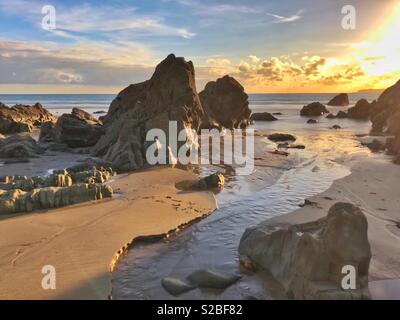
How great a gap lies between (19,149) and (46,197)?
12.3 meters

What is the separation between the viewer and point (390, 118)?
38406 millimetres

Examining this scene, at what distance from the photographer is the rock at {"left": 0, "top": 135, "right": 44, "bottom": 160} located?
82.3 feet

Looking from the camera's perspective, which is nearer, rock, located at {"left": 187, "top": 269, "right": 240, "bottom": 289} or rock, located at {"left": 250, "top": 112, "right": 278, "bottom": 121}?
rock, located at {"left": 187, "top": 269, "right": 240, "bottom": 289}

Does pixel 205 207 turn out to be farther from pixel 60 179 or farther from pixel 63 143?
pixel 63 143

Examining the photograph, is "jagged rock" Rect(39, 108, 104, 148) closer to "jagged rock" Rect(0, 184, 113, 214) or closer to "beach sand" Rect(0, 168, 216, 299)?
"beach sand" Rect(0, 168, 216, 299)

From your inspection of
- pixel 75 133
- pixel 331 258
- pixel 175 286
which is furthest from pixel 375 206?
pixel 75 133

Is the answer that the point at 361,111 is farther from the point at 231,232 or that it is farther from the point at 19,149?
the point at 231,232

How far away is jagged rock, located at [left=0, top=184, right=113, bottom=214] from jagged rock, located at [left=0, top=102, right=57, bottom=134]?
27443 mm

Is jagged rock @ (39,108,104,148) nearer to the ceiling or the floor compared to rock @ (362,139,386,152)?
nearer to the ceiling

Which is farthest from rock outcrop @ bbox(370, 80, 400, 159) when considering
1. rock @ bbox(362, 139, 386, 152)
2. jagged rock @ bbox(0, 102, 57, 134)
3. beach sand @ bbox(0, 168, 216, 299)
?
jagged rock @ bbox(0, 102, 57, 134)

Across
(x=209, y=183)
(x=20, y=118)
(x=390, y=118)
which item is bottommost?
(x=209, y=183)

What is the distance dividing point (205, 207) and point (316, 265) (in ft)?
24.9

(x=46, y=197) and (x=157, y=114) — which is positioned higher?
(x=157, y=114)
